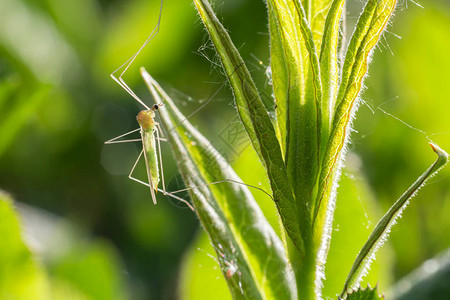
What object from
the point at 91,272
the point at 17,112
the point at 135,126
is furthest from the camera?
the point at 135,126

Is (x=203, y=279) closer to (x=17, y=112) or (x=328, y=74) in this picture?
(x=328, y=74)

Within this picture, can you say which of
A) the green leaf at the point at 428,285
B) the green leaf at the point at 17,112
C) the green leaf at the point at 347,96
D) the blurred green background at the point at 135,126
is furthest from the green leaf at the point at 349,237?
the green leaf at the point at 17,112

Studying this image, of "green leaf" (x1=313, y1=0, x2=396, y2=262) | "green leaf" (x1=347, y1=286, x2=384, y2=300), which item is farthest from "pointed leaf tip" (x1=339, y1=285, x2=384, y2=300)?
Result: "green leaf" (x1=313, y1=0, x2=396, y2=262)

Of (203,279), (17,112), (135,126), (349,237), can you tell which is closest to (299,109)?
(349,237)

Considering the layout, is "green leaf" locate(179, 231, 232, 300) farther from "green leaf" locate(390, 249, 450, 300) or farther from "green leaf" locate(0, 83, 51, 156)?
"green leaf" locate(0, 83, 51, 156)

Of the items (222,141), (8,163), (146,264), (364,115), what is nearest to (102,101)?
(8,163)

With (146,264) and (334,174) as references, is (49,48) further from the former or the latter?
(334,174)
